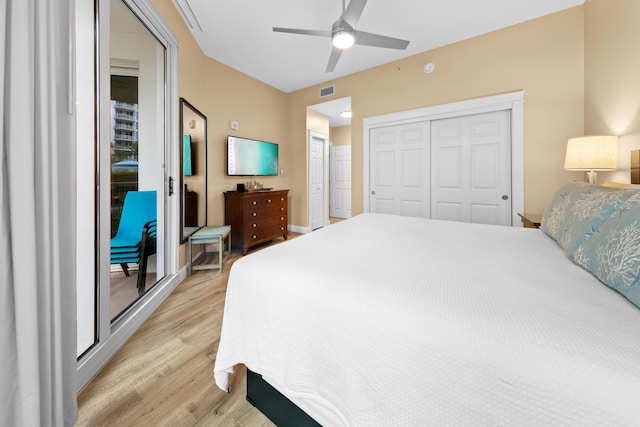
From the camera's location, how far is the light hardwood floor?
3.77 ft

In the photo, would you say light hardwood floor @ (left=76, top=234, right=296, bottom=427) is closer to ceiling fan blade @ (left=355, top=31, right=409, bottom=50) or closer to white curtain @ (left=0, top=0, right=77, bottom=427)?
white curtain @ (left=0, top=0, right=77, bottom=427)

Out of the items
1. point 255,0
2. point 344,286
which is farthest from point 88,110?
point 255,0

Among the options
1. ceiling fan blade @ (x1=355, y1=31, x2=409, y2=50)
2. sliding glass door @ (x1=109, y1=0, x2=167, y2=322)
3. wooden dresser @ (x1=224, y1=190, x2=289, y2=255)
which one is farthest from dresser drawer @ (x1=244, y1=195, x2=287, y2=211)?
ceiling fan blade @ (x1=355, y1=31, x2=409, y2=50)

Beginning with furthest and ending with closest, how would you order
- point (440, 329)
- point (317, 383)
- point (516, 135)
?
point (516, 135) < point (317, 383) < point (440, 329)

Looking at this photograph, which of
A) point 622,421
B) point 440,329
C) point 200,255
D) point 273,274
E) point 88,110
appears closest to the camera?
point 622,421

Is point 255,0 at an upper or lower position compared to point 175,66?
upper

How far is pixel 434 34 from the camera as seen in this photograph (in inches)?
124

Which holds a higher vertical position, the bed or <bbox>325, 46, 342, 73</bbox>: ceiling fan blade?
<bbox>325, 46, 342, 73</bbox>: ceiling fan blade

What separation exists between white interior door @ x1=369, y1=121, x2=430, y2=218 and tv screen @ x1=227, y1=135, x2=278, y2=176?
72.3 inches

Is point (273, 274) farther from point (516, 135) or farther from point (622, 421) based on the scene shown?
point (516, 135)

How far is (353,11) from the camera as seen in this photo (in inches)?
83.0

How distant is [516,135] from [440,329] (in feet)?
11.2

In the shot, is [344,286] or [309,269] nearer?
[344,286]

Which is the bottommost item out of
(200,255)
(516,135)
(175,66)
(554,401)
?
(200,255)
